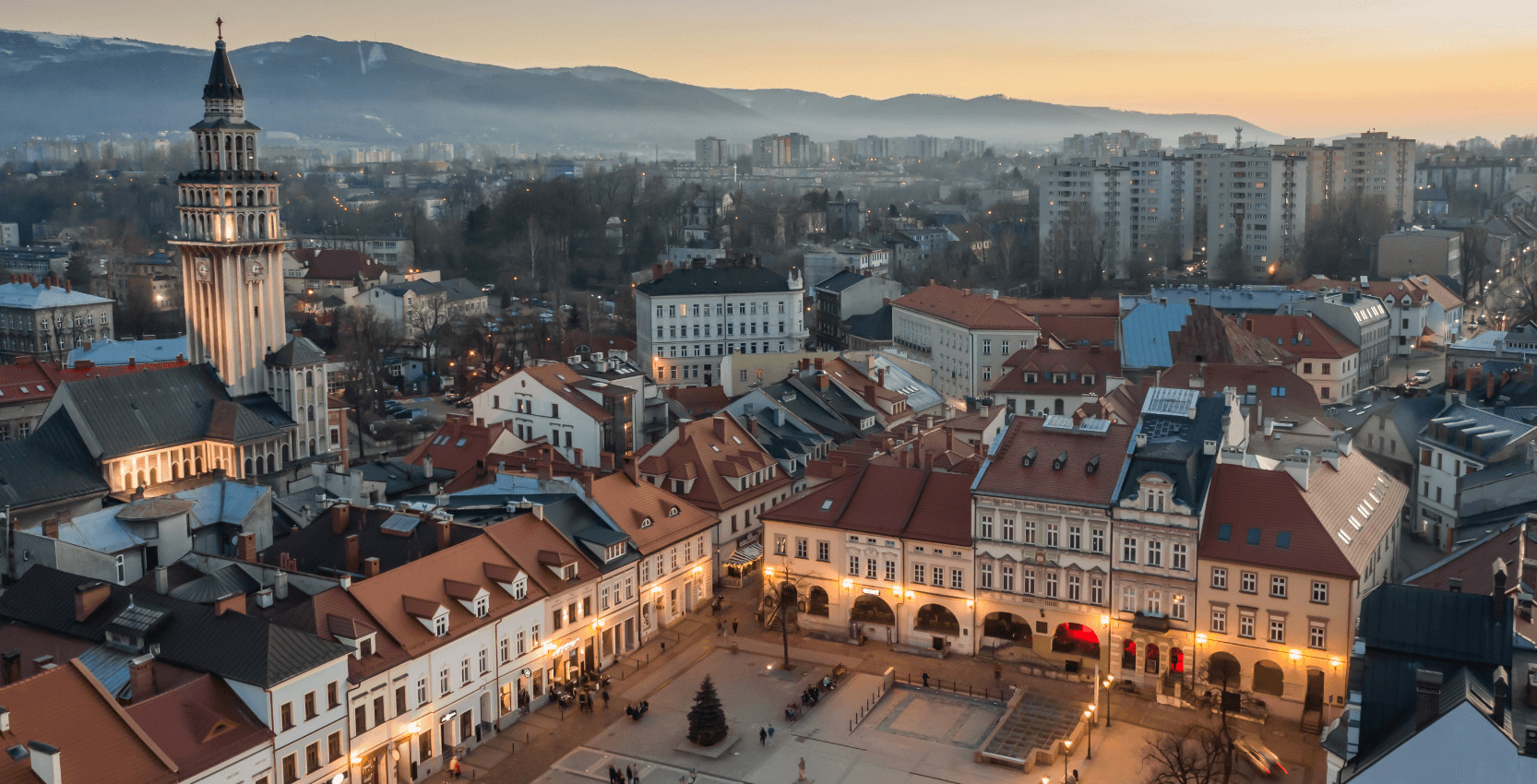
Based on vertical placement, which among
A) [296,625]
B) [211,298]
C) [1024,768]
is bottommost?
[1024,768]

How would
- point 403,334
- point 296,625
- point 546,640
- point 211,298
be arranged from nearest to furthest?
point 296,625 < point 546,640 < point 211,298 < point 403,334

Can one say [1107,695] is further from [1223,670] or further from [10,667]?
[10,667]

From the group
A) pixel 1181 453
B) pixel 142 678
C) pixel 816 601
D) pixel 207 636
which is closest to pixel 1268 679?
pixel 1181 453

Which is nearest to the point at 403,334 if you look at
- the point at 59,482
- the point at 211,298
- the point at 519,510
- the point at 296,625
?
the point at 211,298

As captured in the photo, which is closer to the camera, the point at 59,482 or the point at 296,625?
the point at 296,625

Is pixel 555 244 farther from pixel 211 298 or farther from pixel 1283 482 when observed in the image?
pixel 1283 482

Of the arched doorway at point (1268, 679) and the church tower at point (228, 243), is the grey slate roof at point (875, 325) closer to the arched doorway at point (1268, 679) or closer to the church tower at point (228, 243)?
the church tower at point (228, 243)

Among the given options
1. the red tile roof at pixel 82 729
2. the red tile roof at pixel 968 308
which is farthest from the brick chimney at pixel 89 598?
the red tile roof at pixel 968 308
